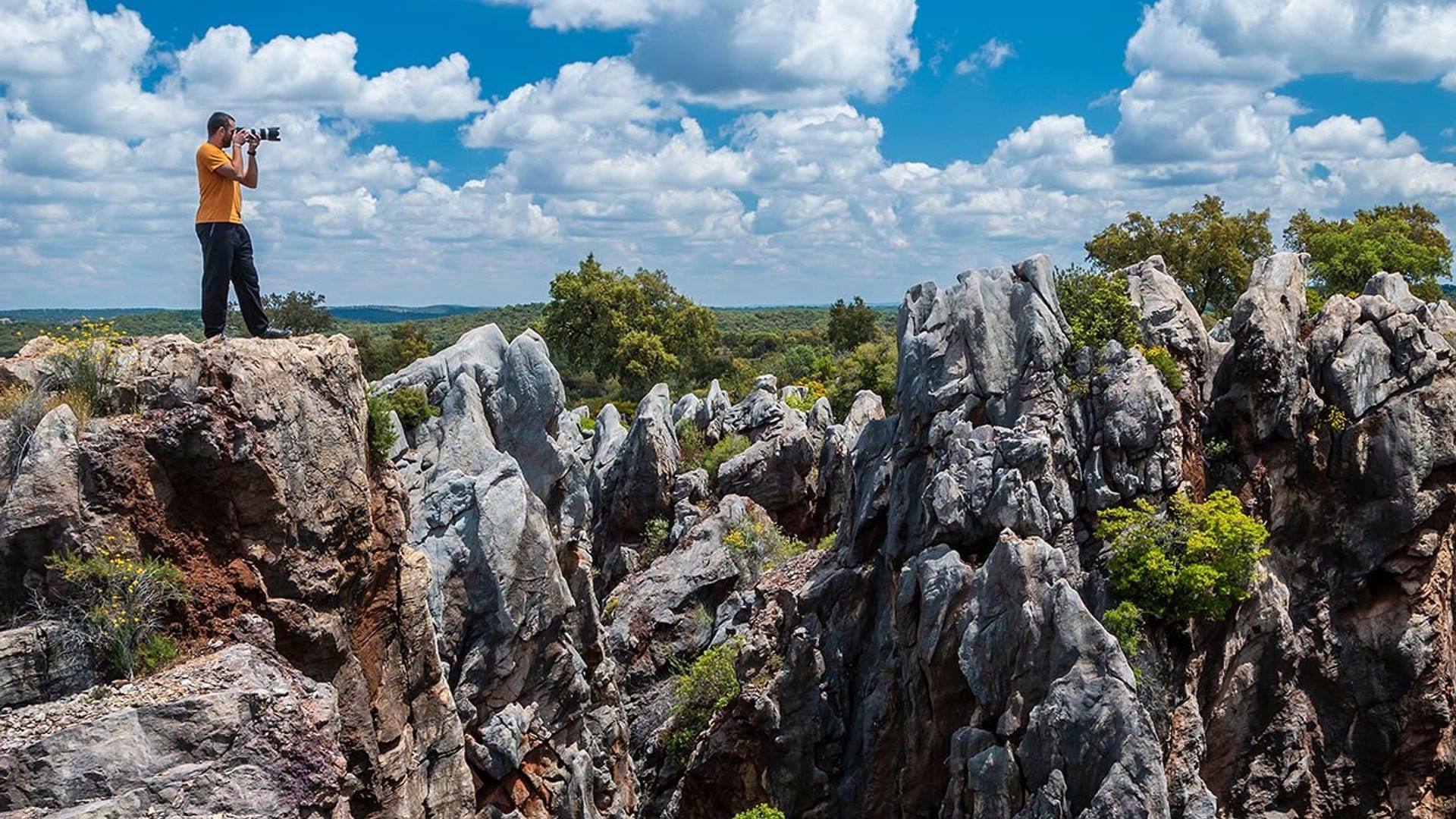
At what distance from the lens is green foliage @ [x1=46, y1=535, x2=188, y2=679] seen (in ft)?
44.0

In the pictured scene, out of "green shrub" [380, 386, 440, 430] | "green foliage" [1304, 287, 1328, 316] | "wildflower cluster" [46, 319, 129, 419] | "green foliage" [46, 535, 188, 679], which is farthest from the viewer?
"green foliage" [1304, 287, 1328, 316]

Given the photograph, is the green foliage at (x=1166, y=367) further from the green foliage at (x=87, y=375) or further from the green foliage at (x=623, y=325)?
the green foliage at (x=623, y=325)

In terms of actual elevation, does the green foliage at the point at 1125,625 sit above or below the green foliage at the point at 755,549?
above

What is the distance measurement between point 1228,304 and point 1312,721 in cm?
3568

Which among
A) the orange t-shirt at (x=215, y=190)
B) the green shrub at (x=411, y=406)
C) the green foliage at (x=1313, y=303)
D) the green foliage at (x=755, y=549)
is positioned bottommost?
the green foliage at (x=755, y=549)

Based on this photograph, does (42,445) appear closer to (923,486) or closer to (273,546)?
(273,546)

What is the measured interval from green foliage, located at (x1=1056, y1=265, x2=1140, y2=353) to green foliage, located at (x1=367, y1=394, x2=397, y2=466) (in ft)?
61.3

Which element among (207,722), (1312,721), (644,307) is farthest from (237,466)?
(644,307)

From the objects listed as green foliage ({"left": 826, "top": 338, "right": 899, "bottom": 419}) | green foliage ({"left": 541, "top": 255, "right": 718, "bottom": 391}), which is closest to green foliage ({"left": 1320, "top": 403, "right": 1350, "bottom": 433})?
green foliage ({"left": 826, "top": 338, "right": 899, "bottom": 419})

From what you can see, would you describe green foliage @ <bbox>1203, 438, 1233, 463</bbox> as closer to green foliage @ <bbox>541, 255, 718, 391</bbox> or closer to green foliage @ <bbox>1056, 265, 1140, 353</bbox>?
green foliage @ <bbox>1056, 265, 1140, 353</bbox>

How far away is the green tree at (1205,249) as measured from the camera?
56844mm

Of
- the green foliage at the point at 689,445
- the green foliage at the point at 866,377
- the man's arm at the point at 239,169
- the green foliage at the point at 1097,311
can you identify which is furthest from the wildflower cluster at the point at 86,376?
the green foliage at the point at 866,377

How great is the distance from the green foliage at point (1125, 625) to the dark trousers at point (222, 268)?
19.7 metres

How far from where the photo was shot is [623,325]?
83562mm
